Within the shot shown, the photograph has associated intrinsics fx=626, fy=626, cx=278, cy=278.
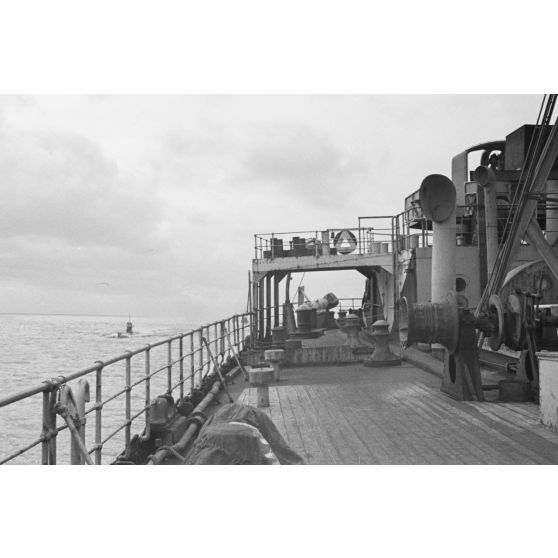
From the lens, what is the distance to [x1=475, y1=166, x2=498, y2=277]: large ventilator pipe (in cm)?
768

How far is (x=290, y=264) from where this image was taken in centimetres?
1384

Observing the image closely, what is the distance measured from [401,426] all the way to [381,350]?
4.16 meters

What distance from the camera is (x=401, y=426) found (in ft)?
17.3

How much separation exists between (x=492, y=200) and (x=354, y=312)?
9.67 meters

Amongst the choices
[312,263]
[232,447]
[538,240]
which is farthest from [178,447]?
[312,263]

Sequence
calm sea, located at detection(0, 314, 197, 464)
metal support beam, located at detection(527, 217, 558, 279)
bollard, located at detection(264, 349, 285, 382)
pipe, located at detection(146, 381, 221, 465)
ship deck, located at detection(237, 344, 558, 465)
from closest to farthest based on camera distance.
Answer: ship deck, located at detection(237, 344, 558, 465) → pipe, located at detection(146, 381, 221, 465) → metal support beam, located at detection(527, 217, 558, 279) → bollard, located at detection(264, 349, 285, 382) → calm sea, located at detection(0, 314, 197, 464)

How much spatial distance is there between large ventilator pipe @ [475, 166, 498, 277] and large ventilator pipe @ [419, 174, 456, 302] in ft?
2.50

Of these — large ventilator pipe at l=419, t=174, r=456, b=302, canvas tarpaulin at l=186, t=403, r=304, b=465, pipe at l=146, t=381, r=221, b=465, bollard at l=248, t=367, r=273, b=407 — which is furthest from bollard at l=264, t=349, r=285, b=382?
canvas tarpaulin at l=186, t=403, r=304, b=465

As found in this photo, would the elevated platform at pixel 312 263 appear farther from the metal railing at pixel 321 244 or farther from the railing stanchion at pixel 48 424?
the railing stanchion at pixel 48 424

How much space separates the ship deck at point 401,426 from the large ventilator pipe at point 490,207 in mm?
1798

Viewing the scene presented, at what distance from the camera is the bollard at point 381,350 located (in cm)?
925

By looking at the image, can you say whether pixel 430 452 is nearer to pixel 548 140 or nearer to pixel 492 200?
pixel 548 140

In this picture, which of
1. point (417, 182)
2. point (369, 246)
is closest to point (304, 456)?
point (417, 182)

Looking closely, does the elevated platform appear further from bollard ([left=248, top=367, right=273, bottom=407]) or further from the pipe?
bollard ([left=248, top=367, right=273, bottom=407])
